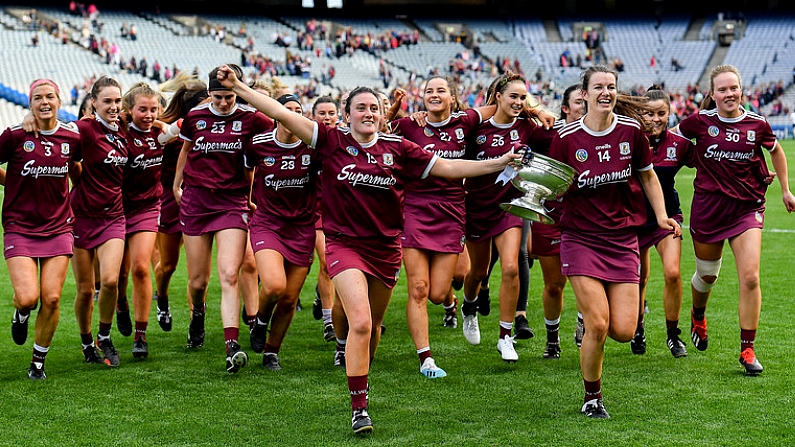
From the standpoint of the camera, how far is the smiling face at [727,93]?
→ 7078 mm

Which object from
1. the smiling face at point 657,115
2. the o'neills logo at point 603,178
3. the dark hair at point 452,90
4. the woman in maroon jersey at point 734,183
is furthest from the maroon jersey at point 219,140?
the woman in maroon jersey at point 734,183

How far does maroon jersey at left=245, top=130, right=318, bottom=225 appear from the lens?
23.6 feet

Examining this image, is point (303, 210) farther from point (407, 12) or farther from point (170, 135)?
point (407, 12)

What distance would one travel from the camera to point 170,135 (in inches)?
310

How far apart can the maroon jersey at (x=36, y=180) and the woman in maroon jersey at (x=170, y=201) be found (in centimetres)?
144

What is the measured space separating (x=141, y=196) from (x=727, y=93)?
458 centimetres

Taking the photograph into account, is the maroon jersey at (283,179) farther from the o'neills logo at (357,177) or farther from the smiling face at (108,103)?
the o'neills logo at (357,177)

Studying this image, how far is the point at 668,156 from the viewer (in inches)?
297

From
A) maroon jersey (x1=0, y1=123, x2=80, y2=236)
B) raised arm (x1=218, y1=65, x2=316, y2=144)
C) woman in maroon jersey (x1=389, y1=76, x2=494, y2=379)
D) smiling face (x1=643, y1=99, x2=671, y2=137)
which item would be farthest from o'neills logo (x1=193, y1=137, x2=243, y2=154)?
smiling face (x1=643, y1=99, x2=671, y2=137)

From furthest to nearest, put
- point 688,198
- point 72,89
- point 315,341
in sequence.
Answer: point 72,89
point 688,198
point 315,341

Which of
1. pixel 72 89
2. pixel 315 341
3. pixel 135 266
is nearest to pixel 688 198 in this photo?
pixel 315 341

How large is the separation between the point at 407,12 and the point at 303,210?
51.8m

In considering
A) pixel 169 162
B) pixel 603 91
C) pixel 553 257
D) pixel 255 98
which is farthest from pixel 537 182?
pixel 169 162

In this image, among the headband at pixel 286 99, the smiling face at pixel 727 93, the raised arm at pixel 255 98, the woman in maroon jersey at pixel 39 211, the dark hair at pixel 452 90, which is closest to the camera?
the raised arm at pixel 255 98
